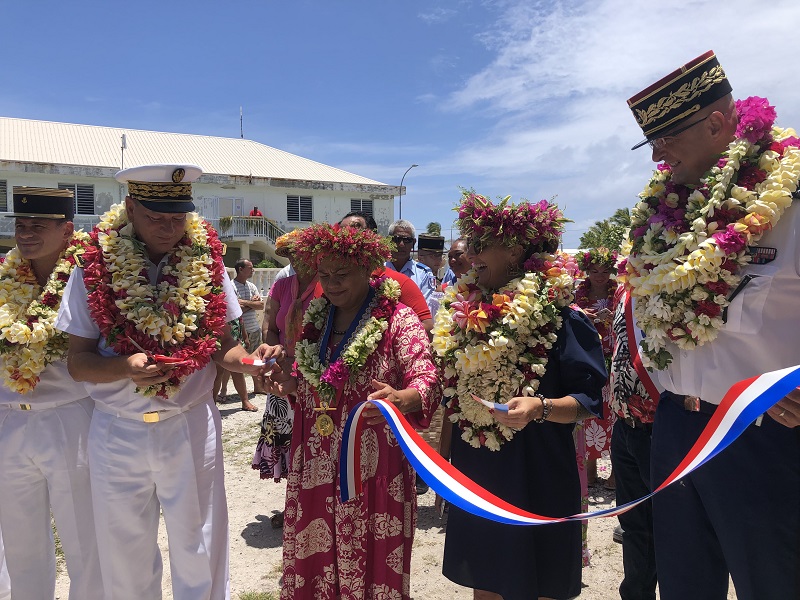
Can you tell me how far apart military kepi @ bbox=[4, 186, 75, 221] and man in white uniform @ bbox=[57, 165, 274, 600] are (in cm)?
55

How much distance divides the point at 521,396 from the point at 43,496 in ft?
10.6

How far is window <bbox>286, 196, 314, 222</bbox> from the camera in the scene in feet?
119

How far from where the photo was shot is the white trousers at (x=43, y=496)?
3.84m

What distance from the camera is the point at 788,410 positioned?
2.08 meters

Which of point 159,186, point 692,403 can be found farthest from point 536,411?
point 159,186

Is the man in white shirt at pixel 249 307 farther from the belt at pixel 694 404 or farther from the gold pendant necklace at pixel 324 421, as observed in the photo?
the belt at pixel 694 404

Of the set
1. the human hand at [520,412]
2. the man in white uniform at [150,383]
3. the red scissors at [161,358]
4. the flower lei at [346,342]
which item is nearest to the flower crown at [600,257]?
the flower lei at [346,342]

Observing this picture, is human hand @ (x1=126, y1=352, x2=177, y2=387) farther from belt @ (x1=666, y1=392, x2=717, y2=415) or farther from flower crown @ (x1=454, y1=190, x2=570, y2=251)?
belt @ (x1=666, y1=392, x2=717, y2=415)

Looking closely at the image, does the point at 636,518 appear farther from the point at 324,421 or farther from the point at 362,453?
the point at 324,421

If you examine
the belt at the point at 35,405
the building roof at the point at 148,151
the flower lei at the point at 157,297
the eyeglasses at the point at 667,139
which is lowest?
the belt at the point at 35,405

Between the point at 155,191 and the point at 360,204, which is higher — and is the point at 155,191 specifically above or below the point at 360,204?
below

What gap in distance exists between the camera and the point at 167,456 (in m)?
3.48

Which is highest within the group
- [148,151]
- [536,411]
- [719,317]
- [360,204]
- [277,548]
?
[148,151]

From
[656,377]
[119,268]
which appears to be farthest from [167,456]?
[656,377]
